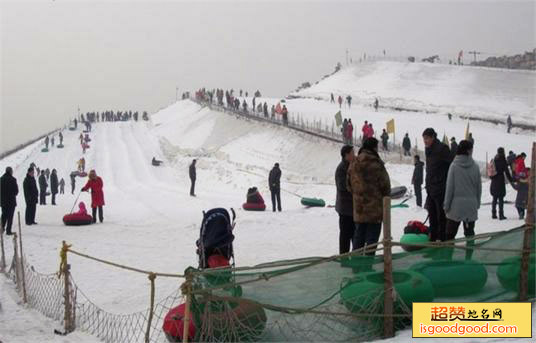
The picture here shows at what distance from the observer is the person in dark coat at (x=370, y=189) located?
6.76m

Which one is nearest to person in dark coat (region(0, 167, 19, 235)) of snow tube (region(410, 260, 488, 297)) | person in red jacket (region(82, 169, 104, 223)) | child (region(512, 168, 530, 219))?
person in red jacket (region(82, 169, 104, 223))

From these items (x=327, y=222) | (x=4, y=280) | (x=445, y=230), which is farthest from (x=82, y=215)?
(x=445, y=230)

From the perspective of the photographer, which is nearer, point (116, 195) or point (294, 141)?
point (116, 195)

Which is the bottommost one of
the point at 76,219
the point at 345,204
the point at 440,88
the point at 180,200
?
the point at 180,200

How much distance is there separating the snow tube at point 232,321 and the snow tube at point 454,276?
1.71 m

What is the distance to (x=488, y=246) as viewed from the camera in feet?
18.9

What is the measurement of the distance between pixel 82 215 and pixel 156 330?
9.34 meters

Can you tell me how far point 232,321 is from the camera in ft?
16.3

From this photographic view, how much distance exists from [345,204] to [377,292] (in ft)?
9.32

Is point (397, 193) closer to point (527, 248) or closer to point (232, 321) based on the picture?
point (527, 248)

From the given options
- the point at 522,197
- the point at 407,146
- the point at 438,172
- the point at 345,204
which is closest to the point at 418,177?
the point at 522,197

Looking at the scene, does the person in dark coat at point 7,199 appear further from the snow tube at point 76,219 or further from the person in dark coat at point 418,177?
the person in dark coat at point 418,177

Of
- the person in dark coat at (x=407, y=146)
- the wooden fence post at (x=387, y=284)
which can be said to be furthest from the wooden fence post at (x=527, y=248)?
the person in dark coat at (x=407, y=146)

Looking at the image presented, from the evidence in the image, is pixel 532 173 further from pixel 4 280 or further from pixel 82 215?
pixel 82 215
